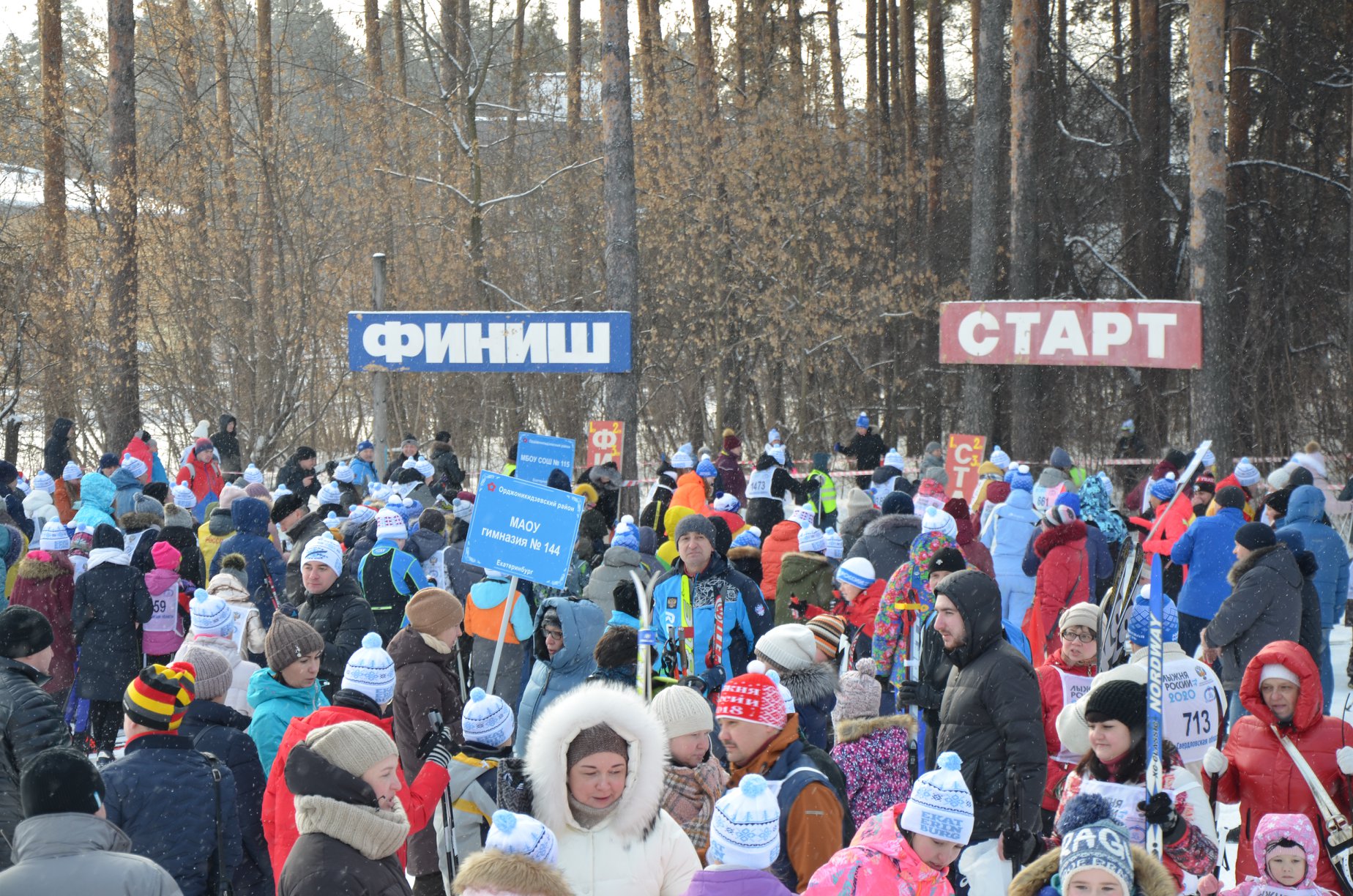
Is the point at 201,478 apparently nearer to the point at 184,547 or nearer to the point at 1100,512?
the point at 184,547

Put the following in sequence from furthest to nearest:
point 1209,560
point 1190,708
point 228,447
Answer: point 228,447 → point 1209,560 → point 1190,708

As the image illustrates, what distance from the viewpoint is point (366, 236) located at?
77.2 feet

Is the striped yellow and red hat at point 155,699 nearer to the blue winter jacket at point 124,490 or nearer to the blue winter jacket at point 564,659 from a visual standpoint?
the blue winter jacket at point 564,659

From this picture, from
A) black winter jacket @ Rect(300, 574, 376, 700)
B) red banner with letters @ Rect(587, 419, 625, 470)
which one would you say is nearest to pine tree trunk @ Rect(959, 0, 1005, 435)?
red banner with letters @ Rect(587, 419, 625, 470)

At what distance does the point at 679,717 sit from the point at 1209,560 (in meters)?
5.70

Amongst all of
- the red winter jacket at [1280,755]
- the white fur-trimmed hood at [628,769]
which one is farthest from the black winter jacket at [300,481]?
the red winter jacket at [1280,755]

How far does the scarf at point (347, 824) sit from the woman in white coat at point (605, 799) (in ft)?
1.38

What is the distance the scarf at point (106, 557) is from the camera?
300 inches

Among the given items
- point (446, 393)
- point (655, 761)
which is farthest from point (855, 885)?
point (446, 393)

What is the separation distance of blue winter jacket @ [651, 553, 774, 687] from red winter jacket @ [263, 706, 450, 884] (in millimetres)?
2408

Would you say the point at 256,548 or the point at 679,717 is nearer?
the point at 679,717

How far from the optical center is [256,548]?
27.8ft

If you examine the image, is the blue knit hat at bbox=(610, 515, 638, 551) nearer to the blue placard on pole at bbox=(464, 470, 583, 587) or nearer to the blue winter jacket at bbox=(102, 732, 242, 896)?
the blue placard on pole at bbox=(464, 470, 583, 587)

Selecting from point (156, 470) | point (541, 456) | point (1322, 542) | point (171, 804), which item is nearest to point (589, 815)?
point (171, 804)
